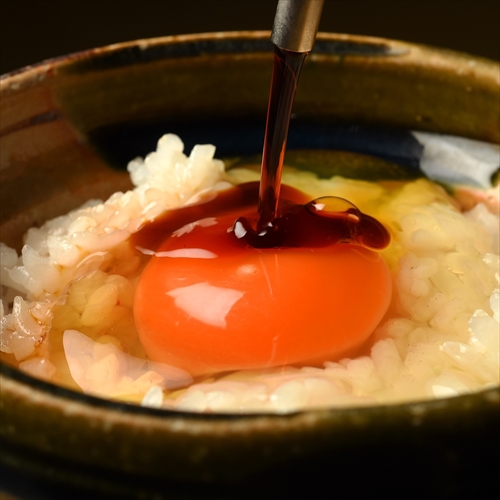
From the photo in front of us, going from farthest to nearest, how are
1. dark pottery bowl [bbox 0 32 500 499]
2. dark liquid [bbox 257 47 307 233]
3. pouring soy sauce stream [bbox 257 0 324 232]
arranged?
dark pottery bowl [bbox 0 32 500 499] < dark liquid [bbox 257 47 307 233] < pouring soy sauce stream [bbox 257 0 324 232]

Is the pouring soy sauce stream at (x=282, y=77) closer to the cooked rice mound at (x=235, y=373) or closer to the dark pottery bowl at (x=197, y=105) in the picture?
the cooked rice mound at (x=235, y=373)

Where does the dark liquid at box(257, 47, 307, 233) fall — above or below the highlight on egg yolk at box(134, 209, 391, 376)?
above

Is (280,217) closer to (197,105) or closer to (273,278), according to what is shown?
(273,278)

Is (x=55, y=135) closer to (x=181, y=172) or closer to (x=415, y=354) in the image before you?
(x=181, y=172)

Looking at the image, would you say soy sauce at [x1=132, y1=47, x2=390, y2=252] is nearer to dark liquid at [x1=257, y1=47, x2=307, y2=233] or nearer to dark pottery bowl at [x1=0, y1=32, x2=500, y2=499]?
dark liquid at [x1=257, y1=47, x2=307, y2=233]

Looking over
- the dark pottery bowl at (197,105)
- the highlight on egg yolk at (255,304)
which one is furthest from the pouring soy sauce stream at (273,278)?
the dark pottery bowl at (197,105)

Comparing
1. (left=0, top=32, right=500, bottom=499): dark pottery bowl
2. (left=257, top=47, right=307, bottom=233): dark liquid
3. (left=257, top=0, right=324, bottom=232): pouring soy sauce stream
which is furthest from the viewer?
(left=0, top=32, right=500, bottom=499): dark pottery bowl

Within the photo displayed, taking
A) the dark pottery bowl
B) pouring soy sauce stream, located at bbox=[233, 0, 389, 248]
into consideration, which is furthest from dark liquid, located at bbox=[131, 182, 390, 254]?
the dark pottery bowl

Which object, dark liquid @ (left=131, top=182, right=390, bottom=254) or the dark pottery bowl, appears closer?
dark liquid @ (left=131, top=182, right=390, bottom=254)
